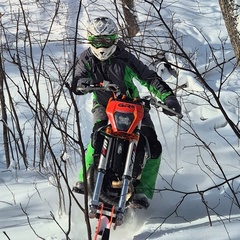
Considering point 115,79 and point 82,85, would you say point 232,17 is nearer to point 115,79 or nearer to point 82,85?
point 115,79

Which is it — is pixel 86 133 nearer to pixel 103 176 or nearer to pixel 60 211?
pixel 60 211

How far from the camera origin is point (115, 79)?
14.3ft

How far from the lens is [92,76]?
432 centimetres

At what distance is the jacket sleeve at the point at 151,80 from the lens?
4031 mm

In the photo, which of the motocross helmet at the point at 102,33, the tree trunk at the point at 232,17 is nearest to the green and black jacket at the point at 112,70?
the motocross helmet at the point at 102,33

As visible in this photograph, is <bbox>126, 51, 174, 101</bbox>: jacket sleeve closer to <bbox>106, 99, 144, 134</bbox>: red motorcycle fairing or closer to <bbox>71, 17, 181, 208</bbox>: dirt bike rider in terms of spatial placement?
<bbox>71, 17, 181, 208</bbox>: dirt bike rider

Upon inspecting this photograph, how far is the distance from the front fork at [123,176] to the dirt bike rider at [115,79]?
0.68 ft

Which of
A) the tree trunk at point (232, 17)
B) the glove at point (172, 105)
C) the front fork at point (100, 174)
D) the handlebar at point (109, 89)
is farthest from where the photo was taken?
the tree trunk at point (232, 17)

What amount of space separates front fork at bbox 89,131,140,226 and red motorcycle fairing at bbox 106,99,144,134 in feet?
0.25

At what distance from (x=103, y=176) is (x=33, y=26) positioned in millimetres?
9858

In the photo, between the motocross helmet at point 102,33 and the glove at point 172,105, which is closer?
the glove at point 172,105

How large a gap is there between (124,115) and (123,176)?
0.39m

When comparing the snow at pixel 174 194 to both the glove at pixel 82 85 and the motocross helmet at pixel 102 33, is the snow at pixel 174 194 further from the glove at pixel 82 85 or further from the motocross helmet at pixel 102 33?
the glove at pixel 82 85

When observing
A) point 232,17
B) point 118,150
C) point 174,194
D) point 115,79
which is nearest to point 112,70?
point 115,79
